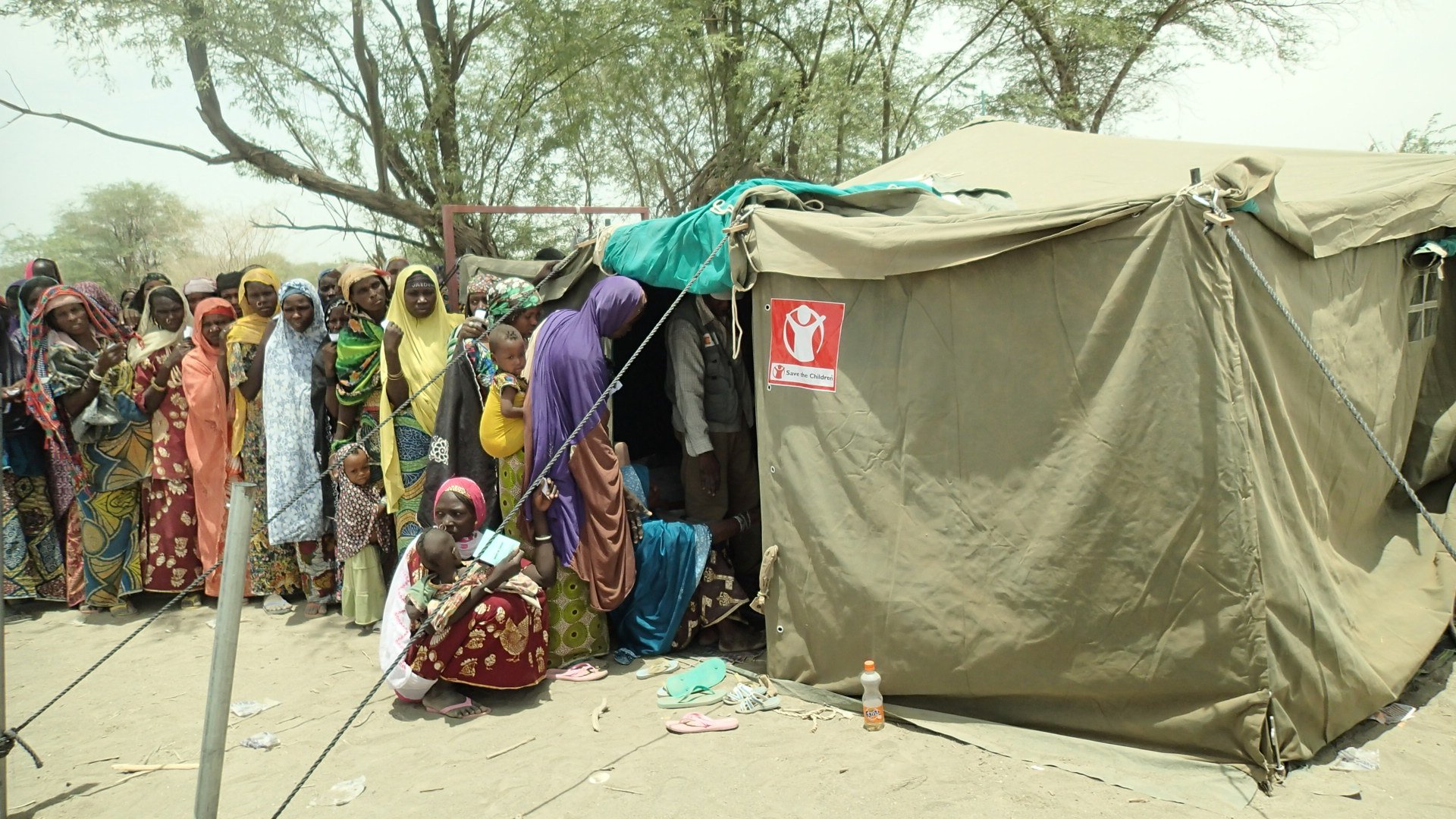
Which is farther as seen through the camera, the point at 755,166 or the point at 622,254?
the point at 755,166

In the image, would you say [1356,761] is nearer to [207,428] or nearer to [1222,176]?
[1222,176]

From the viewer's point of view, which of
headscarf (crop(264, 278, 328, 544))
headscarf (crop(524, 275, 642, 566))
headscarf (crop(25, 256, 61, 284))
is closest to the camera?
headscarf (crop(524, 275, 642, 566))

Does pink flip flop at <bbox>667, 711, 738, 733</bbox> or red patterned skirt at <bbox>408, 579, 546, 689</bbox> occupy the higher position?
red patterned skirt at <bbox>408, 579, 546, 689</bbox>

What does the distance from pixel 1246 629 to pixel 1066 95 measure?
505 inches

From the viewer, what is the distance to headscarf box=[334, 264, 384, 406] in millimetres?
5355

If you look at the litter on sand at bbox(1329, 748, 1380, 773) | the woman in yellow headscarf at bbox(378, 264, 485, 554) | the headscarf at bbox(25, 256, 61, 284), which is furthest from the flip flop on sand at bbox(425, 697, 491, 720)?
the headscarf at bbox(25, 256, 61, 284)

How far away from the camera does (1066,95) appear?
1442 cm

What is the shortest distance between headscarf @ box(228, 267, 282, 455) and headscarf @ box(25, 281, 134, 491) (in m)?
0.71

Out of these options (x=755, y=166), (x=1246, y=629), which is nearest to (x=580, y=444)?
(x=1246, y=629)

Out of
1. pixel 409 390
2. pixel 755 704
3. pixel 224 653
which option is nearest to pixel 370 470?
pixel 409 390

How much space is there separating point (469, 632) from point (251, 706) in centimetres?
114

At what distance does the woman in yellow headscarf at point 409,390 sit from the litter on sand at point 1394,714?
4.31 meters

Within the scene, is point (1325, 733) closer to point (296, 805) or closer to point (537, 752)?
point (537, 752)

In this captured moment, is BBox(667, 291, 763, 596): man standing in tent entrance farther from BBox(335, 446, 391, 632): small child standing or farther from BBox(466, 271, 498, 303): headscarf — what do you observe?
BBox(335, 446, 391, 632): small child standing
